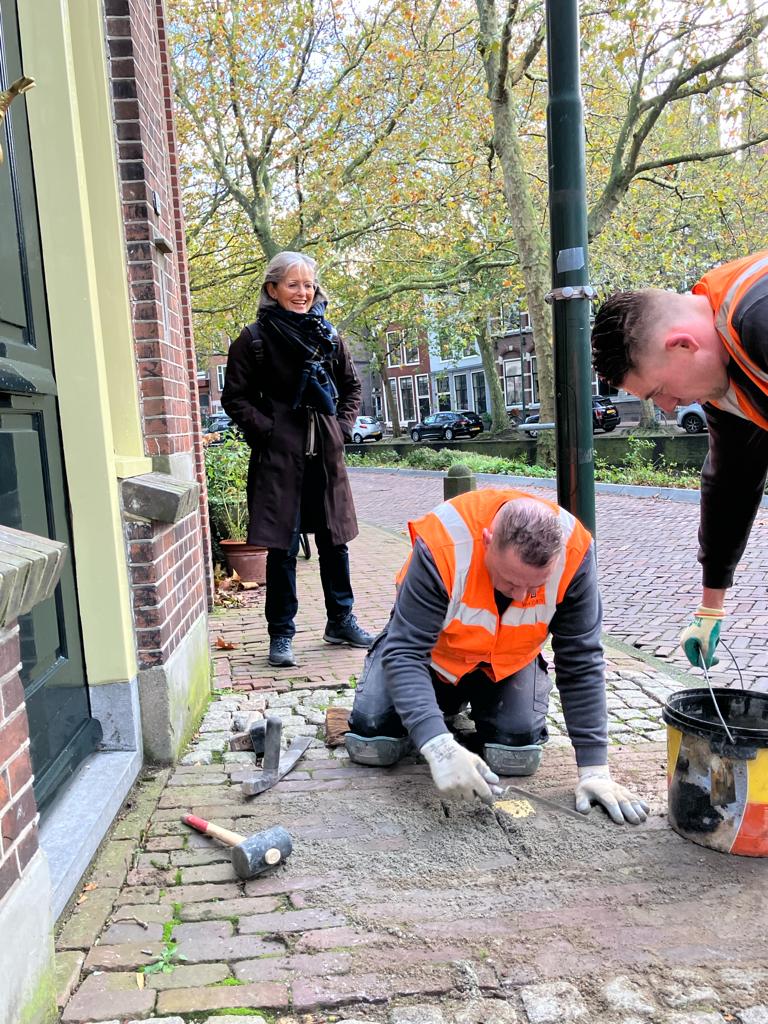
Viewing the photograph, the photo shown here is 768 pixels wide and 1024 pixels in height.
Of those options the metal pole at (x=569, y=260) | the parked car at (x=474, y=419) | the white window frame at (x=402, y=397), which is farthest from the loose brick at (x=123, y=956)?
the white window frame at (x=402, y=397)

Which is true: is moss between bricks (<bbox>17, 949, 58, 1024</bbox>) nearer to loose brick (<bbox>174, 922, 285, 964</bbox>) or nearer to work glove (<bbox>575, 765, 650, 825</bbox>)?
loose brick (<bbox>174, 922, 285, 964</bbox>)

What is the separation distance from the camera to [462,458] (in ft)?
61.4

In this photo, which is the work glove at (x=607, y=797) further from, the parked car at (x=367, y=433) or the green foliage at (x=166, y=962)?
the parked car at (x=367, y=433)

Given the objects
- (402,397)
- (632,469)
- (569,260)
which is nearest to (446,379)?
(402,397)

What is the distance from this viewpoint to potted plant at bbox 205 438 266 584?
6895 millimetres

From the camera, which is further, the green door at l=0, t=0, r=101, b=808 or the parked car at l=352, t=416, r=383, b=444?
the parked car at l=352, t=416, r=383, b=444

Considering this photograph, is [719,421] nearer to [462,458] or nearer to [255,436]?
[255,436]

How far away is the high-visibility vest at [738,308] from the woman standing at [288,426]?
2526 mm

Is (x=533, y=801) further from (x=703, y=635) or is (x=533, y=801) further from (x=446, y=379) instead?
(x=446, y=379)

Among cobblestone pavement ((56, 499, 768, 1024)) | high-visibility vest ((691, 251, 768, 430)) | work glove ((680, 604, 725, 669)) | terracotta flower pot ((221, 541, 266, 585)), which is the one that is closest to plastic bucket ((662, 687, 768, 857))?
cobblestone pavement ((56, 499, 768, 1024))

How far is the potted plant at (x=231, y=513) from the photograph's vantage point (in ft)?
22.6

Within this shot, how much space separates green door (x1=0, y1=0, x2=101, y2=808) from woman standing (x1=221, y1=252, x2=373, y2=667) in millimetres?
1564

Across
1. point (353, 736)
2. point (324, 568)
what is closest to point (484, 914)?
point (353, 736)

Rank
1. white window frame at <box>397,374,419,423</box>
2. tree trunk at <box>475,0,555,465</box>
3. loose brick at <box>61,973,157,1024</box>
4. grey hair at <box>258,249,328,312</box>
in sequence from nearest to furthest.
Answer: loose brick at <box>61,973,157,1024</box>, grey hair at <box>258,249,328,312</box>, tree trunk at <box>475,0,555,465</box>, white window frame at <box>397,374,419,423</box>
